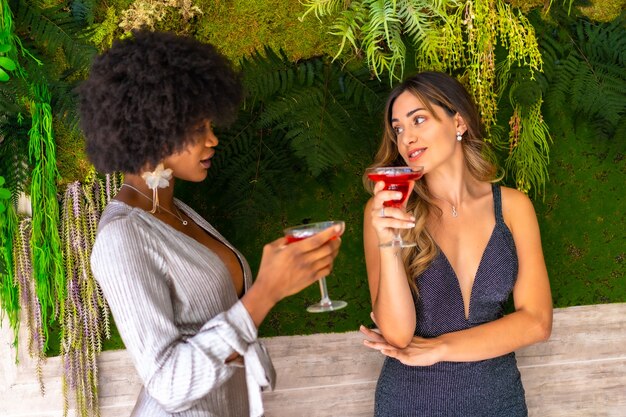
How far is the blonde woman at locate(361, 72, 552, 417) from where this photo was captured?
6.59 feet

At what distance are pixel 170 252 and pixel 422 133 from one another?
936mm

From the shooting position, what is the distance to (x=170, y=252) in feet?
5.16

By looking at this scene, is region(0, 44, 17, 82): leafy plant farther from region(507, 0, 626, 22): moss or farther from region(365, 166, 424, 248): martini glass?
region(507, 0, 626, 22): moss

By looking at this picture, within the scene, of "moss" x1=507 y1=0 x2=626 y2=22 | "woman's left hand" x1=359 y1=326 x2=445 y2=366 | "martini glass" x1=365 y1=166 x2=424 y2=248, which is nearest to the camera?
"martini glass" x1=365 y1=166 x2=424 y2=248

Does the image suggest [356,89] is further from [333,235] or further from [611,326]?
[611,326]

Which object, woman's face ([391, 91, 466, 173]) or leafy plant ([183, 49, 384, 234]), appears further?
leafy plant ([183, 49, 384, 234])

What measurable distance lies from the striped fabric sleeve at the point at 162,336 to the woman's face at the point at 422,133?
897 millimetres

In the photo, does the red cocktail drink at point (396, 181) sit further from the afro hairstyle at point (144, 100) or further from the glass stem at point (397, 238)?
the afro hairstyle at point (144, 100)

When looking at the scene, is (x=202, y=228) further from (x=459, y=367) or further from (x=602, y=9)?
(x=602, y=9)

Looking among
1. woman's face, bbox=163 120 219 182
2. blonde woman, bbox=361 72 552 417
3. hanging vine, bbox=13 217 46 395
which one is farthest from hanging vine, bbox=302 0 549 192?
hanging vine, bbox=13 217 46 395

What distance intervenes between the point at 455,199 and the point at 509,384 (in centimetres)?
62

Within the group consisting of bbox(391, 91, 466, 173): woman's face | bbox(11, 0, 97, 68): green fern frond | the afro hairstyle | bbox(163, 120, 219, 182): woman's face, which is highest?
bbox(11, 0, 97, 68): green fern frond

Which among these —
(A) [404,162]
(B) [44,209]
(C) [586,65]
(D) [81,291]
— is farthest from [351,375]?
(C) [586,65]

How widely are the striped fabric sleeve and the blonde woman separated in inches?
26.2
